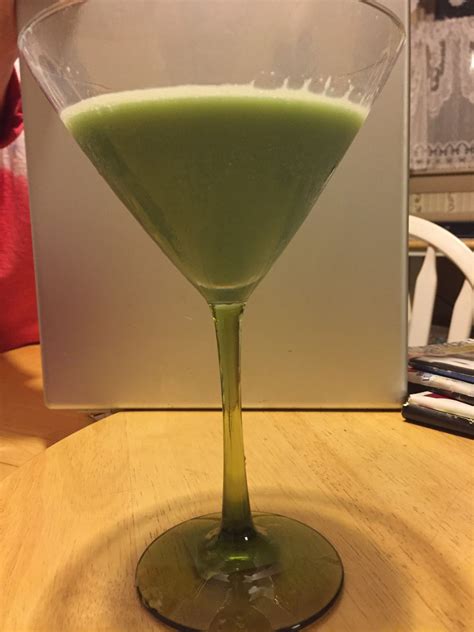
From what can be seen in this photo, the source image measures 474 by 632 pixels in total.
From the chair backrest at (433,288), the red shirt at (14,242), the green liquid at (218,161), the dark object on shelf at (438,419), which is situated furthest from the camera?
the chair backrest at (433,288)

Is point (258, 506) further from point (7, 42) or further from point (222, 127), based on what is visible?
point (7, 42)

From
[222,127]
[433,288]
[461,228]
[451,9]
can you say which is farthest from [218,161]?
[451,9]

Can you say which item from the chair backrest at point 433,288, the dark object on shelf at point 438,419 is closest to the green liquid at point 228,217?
the dark object on shelf at point 438,419

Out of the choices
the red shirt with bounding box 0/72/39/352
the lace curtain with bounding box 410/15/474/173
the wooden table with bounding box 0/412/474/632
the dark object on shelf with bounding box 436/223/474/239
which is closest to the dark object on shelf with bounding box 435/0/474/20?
the lace curtain with bounding box 410/15/474/173

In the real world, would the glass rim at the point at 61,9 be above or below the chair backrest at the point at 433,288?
above

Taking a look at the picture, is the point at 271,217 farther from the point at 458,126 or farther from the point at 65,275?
the point at 458,126

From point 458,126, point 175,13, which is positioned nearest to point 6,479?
point 175,13

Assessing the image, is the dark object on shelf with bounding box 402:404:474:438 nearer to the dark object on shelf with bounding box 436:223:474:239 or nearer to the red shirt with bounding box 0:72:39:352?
the red shirt with bounding box 0:72:39:352

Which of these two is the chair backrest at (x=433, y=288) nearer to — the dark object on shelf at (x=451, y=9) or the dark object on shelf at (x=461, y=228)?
the dark object on shelf at (x=461, y=228)
